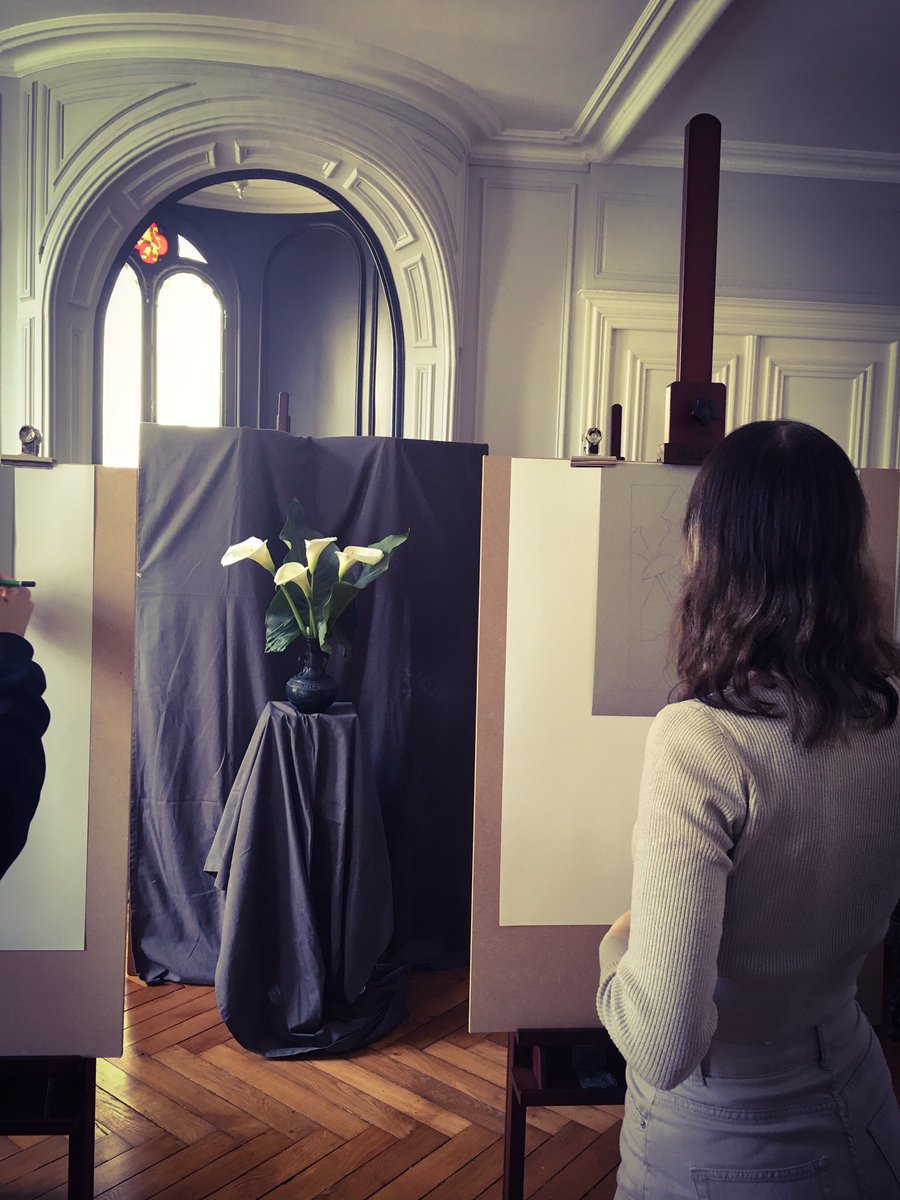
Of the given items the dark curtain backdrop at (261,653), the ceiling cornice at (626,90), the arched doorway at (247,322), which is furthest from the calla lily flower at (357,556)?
the arched doorway at (247,322)

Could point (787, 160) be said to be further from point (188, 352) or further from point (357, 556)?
point (188, 352)

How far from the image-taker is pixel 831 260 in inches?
155

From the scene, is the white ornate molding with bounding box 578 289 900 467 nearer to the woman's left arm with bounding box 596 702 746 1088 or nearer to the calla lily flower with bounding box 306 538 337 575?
the calla lily flower with bounding box 306 538 337 575

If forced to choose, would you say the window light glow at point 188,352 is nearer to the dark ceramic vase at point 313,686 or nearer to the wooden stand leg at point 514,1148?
the dark ceramic vase at point 313,686

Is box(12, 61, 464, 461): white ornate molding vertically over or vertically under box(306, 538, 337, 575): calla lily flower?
over

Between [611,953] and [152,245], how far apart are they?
15.9 feet

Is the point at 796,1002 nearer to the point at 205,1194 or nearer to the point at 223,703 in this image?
the point at 205,1194

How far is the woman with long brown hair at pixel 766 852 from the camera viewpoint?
29.0 inches

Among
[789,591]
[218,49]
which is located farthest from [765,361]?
[789,591]

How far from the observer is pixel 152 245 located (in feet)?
15.8

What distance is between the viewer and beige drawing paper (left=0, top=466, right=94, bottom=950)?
5.05 feet

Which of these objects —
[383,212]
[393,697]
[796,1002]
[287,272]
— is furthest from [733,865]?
[287,272]

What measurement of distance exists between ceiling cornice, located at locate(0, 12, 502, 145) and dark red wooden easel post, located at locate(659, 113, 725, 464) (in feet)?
6.99

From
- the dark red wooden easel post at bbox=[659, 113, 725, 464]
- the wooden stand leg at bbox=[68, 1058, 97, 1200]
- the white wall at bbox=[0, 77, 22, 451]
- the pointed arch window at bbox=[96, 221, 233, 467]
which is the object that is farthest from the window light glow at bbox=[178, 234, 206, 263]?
the wooden stand leg at bbox=[68, 1058, 97, 1200]
